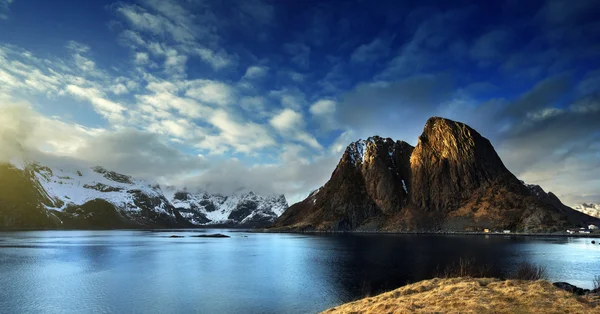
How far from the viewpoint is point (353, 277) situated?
61.0 m

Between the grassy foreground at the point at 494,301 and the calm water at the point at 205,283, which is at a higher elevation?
the grassy foreground at the point at 494,301

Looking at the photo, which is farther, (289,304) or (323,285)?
(323,285)

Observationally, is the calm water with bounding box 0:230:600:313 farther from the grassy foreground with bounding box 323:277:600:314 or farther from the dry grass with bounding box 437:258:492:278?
the grassy foreground with bounding box 323:277:600:314

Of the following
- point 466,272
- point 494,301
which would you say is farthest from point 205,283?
point 494,301

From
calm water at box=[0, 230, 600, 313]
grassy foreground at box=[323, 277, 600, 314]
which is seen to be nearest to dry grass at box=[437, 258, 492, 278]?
calm water at box=[0, 230, 600, 313]

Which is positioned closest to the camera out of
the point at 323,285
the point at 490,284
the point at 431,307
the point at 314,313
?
the point at 431,307

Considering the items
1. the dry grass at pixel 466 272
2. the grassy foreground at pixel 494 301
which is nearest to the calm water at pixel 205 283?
the dry grass at pixel 466 272

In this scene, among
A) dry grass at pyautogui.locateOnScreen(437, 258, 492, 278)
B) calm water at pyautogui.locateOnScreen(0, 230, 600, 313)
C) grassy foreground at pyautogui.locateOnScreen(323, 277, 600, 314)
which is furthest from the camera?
dry grass at pyautogui.locateOnScreen(437, 258, 492, 278)

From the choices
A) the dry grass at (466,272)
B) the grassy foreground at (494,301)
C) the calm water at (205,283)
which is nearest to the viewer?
the grassy foreground at (494,301)

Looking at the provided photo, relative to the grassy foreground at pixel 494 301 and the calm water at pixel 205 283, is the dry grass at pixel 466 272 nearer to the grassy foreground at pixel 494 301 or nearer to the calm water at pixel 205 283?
the calm water at pixel 205 283

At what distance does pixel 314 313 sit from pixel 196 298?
17.6 m

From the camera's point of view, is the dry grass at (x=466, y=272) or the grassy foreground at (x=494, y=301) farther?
the dry grass at (x=466, y=272)

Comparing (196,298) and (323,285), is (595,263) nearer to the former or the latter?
(323,285)

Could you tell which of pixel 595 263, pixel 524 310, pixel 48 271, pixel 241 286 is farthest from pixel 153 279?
pixel 595 263
